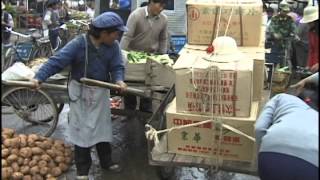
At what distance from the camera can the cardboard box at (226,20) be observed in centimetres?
487

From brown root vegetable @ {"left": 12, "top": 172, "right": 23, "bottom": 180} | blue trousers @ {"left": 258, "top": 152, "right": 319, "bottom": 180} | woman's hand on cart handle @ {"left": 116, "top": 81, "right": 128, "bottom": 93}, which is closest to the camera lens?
blue trousers @ {"left": 258, "top": 152, "right": 319, "bottom": 180}

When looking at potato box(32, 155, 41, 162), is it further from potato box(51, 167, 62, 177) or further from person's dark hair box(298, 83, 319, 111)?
person's dark hair box(298, 83, 319, 111)

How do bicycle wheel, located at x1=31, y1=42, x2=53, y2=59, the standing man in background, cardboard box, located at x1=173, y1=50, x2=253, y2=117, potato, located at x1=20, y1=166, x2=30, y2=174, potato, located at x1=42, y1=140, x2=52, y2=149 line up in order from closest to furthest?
1. cardboard box, located at x1=173, y1=50, x2=253, y2=117
2. potato, located at x1=20, y1=166, x2=30, y2=174
3. potato, located at x1=42, y1=140, x2=52, y2=149
4. the standing man in background
5. bicycle wheel, located at x1=31, y1=42, x2=53, y2=59

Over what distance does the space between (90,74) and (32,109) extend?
67.6 inches

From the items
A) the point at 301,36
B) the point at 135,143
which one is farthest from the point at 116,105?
the point at 301,36

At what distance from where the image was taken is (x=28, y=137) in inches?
221

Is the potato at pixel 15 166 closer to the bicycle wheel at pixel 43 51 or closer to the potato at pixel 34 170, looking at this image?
the potato at pixel 34 170

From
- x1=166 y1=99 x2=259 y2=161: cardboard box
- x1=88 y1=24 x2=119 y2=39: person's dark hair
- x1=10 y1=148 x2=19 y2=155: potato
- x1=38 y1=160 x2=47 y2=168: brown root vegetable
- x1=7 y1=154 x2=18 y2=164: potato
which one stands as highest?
x1=88 y1=24 x2=119 y2=39: person's dark hair

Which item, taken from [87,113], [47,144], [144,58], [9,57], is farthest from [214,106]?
[9,57]

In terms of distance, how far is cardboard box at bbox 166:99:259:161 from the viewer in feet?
13.4

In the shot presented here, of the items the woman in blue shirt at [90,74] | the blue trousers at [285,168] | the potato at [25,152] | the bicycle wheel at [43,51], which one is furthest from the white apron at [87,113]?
the bicycle wheel at [43,51]

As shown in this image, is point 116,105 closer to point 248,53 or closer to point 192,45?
point 192,45

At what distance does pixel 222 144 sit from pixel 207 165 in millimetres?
213

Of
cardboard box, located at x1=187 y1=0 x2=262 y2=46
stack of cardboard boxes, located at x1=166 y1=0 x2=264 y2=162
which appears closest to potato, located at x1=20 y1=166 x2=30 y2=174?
stack of cardboard boxes, located at x1=166 y1=0 x2=264 y2=162
